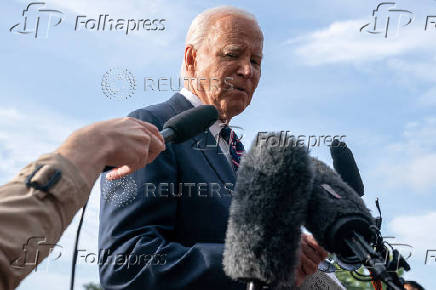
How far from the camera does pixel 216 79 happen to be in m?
4.04

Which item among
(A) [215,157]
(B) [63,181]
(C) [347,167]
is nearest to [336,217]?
(B) [63,181]

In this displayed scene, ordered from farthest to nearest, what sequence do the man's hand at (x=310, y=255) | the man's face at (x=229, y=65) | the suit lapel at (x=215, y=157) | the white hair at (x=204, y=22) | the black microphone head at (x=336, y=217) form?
1. the white hair at (x=204, y=22)
2. the man's face at (x=229, y=65)
3. the suit lapel at (x=215, y=157)
4. the man's hand at (x=310, y=255)
5. the black microphone head at (x=336, y=217)

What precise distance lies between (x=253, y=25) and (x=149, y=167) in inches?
59.2

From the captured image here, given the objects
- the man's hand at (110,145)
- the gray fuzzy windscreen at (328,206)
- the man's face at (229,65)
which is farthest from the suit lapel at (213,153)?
the man's hand at (110,145)

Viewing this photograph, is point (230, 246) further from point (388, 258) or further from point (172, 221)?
point (172, 221)

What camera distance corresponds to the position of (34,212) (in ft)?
4.75

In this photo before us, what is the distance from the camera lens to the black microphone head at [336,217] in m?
2.11

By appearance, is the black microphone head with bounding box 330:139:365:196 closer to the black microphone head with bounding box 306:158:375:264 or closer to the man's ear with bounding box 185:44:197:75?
the black microphone head with bounding box 306:158:375:264

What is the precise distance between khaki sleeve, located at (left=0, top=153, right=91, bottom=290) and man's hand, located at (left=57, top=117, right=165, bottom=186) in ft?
0.11

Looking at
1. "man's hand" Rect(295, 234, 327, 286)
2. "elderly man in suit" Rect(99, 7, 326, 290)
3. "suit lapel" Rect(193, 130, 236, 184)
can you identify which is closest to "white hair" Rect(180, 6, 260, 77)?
"elderly man in suit" Rect(99, 7, 326, 290)

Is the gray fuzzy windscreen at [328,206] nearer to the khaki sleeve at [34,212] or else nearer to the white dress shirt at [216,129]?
the khaki sleeve at [34,212]

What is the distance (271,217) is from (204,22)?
7.98 ft

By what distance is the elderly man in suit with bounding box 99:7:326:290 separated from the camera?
2.96 metres

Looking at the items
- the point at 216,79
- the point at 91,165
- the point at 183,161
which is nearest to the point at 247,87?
the point at 216,79
